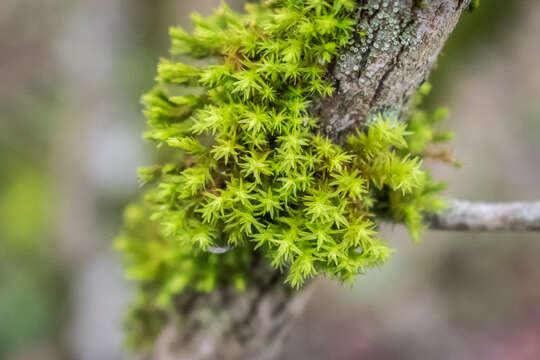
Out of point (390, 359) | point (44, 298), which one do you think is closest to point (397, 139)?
point (390, 359)

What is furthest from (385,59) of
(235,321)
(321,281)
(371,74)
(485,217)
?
(321,281)

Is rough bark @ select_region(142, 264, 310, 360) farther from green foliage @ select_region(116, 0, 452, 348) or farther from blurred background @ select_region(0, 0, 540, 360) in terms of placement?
blurred background @ select_region(0, 0, 540, 360)

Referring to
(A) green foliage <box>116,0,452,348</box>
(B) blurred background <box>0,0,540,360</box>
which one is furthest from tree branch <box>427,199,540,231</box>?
(B) blurred background <box>0,0,540,360</box>

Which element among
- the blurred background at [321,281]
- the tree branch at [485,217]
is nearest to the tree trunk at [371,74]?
the tree branch at [485,217]

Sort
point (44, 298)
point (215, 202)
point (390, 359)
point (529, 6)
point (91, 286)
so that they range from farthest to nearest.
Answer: point (44, 298) → point (390, 359) → point (91, 286) → point (529, 6) → point (215, 202)

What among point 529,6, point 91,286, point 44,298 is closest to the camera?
point 529,6

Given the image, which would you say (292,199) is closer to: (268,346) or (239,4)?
(268,346)
